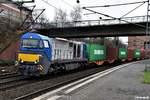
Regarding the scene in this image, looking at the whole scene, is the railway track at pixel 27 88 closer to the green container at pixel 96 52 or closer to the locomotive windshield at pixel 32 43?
the locomotive windshield at pixel 32 43

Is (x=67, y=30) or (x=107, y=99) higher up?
(x=67, y=30)

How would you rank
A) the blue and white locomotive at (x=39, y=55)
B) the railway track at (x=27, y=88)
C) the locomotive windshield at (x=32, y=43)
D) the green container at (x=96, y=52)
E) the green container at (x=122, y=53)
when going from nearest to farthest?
the railway track at (x=27, y=88)
the blue and white locomotive at (x=39, y=55)
the locomotive windshield at (x=32, y=43)
the green container at (x=96, y=52)
the green container at (x=122, y=53)

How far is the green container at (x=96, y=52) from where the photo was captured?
3475cm

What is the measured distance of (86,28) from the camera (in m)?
56.2

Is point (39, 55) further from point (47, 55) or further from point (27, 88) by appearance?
point (27, 88)

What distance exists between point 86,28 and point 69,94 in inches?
1668

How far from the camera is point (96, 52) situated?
123 feet

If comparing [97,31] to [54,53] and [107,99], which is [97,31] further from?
[107,99]

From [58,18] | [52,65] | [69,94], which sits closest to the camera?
[69,94]

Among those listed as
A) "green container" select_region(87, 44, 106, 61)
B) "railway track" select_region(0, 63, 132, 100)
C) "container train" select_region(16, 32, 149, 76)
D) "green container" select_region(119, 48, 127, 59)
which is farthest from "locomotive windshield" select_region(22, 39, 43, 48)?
"green container" select_region(119, 48, 127, 59)

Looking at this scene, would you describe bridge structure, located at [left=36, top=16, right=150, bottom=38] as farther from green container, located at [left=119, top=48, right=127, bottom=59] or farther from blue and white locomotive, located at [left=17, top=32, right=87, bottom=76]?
blue and white locomotive, located at [left=17, top=32, right=87, bottom=76]

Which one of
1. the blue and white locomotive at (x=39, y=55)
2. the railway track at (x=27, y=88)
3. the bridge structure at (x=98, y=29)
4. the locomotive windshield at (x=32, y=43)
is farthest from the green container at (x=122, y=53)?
the locomotive windshield at (x=32, y=43)

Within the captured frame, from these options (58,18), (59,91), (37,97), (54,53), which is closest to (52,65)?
(54,53)

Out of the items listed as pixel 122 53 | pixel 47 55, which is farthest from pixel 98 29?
pixel 47 55
